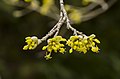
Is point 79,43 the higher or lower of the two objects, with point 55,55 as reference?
lower

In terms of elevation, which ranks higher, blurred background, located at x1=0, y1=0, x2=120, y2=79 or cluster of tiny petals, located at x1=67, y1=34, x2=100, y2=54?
blurred background, located at x1=0, y1=0, x2=120, y2=79

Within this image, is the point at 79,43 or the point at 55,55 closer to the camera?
the point at 79,43

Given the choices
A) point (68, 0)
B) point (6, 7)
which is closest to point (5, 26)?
point (6, 7)

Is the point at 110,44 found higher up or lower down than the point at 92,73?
higher up

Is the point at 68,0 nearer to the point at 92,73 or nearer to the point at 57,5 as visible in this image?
the point at 57,5

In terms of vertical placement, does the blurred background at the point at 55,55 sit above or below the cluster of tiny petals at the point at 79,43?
above

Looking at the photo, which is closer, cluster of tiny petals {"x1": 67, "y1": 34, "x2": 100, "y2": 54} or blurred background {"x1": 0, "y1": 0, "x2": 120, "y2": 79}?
cluster of tiny petals {"x1": 67, "y1": 34, "x2": 100, "y2": 54}

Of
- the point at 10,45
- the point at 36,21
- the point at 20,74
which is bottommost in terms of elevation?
the point at 20,74

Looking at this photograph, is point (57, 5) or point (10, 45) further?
point (10, 45)
